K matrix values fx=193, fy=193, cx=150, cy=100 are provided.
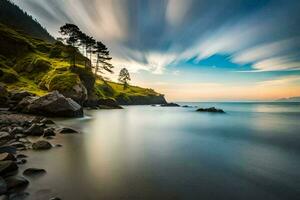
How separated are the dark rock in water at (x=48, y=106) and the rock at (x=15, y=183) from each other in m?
24.5

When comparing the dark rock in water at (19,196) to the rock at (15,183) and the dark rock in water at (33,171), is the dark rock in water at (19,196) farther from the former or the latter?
the dark rock in water at (33,171)

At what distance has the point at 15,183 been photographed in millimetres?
6840

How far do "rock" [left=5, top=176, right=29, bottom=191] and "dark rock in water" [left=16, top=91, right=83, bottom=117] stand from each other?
24522mm

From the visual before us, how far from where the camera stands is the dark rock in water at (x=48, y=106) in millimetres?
29172

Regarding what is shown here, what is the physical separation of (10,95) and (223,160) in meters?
40.2

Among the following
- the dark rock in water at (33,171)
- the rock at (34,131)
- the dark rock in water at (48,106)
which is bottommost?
the dark rock in water at (33,171)

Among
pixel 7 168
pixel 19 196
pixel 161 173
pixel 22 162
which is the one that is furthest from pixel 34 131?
pixel 161 173

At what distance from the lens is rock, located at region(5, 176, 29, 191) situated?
6.68m

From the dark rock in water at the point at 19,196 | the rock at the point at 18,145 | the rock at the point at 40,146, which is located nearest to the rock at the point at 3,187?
the dark rock in water at the point at 19,196

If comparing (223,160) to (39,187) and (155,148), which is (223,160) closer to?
(155,148)

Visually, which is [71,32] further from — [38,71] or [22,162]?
[22,162]

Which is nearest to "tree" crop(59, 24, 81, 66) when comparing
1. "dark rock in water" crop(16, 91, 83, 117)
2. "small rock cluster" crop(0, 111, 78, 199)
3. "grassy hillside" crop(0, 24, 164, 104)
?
"grassy hillside" crop(0, 24, 164, 104)

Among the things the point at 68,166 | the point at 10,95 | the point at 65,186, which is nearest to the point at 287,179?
the point at 65,186

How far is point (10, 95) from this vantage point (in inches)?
1453
